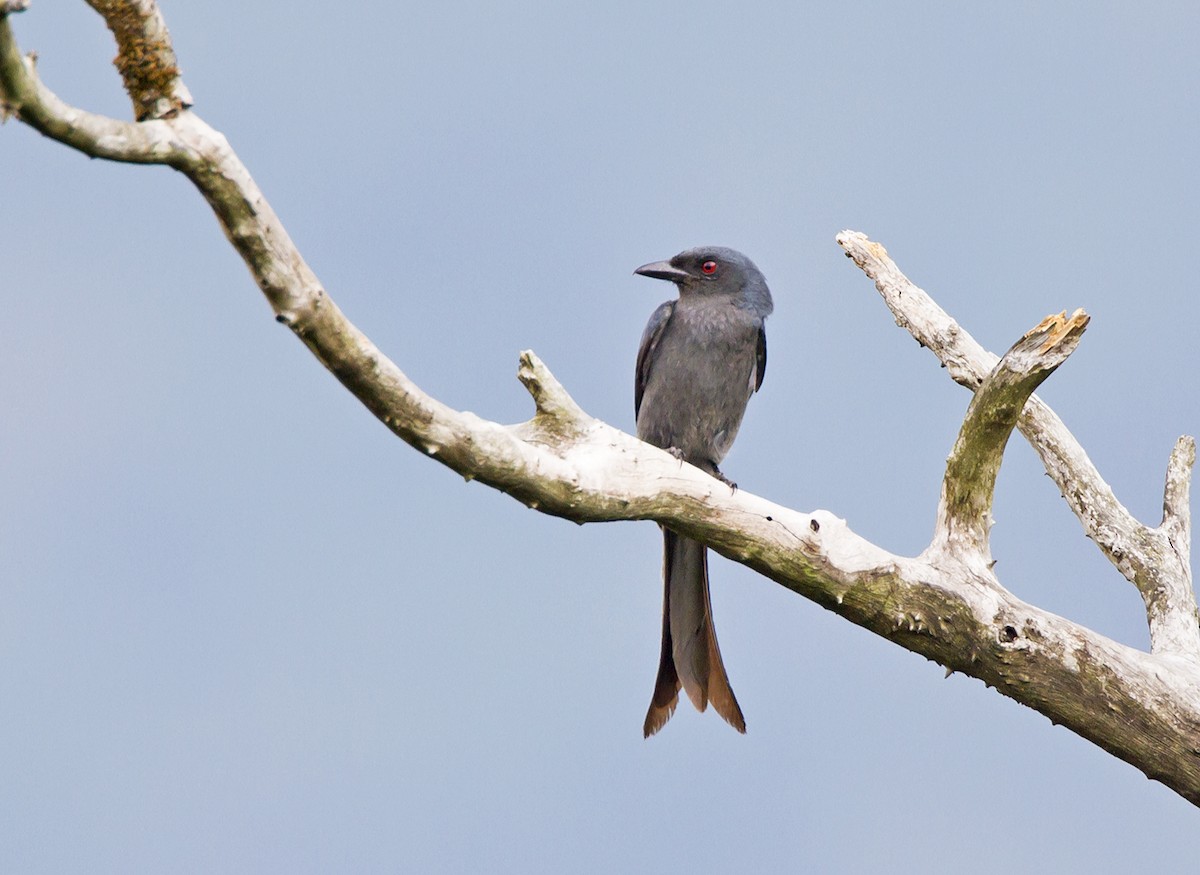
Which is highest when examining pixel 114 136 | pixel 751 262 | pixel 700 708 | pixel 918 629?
pixel 751 262

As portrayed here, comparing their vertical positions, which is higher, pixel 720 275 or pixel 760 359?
pixel 720 275

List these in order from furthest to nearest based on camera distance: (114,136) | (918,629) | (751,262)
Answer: (751,262), (918,629), (114,136)

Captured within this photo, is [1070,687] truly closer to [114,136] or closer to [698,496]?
[698,496]

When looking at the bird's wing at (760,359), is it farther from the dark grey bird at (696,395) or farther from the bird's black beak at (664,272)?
the bird's black beak at (664,272)

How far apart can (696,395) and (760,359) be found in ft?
1.78

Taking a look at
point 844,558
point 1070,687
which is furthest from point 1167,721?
point 844,558

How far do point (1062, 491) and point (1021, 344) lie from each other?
2.00 meters

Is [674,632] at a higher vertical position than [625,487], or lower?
lower

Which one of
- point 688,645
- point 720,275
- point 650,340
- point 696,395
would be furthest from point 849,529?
point 720,275

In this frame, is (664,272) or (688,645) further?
(664,272)

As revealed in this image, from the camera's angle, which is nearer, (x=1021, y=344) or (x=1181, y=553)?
(x=1021, y=344)

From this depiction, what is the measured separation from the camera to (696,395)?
21.0 ft

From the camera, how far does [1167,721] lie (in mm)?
5207

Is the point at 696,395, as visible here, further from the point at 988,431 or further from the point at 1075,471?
the point at 1075,471
